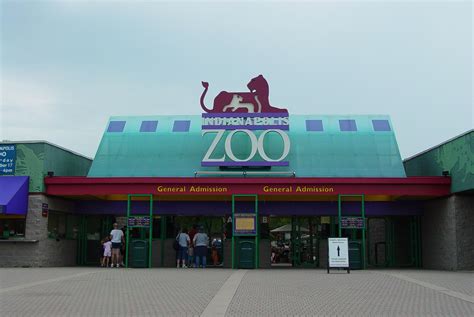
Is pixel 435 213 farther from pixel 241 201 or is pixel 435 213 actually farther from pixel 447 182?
pixel 241 201

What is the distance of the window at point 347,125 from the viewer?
27.9 meters

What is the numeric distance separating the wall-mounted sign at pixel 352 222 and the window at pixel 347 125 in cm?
578

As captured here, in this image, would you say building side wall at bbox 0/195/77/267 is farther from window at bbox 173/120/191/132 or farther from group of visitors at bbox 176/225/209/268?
window at bbox 173/120/191/132

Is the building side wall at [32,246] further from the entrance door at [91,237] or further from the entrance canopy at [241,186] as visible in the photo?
the entrance door at [91,237]

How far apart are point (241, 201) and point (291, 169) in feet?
8.44

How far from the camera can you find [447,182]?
23.3 m

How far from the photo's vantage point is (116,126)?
28.4 meters

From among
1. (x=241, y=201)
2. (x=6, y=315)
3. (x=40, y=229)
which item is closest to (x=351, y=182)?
(x=241, y=201)

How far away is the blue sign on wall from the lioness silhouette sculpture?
8.08 meters

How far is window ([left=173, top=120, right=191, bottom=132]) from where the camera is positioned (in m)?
28.1

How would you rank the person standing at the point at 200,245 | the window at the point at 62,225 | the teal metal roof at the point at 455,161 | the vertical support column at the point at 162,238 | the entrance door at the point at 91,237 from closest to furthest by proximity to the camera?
the teal metal roof at the point at 455,161, the person standing at the point at 200,245, the window at the point at 62,225, the vertical support column at the point at 162,238, the entrance door at the point at 91,237

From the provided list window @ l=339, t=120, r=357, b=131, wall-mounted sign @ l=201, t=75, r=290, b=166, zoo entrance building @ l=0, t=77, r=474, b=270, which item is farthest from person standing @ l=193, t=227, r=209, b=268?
window @ l=339, t=120, r=357, b=131

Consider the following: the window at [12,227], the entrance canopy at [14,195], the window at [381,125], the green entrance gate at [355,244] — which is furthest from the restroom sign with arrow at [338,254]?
the window at [12,227]

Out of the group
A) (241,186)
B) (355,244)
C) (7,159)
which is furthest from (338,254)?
(7,159)
